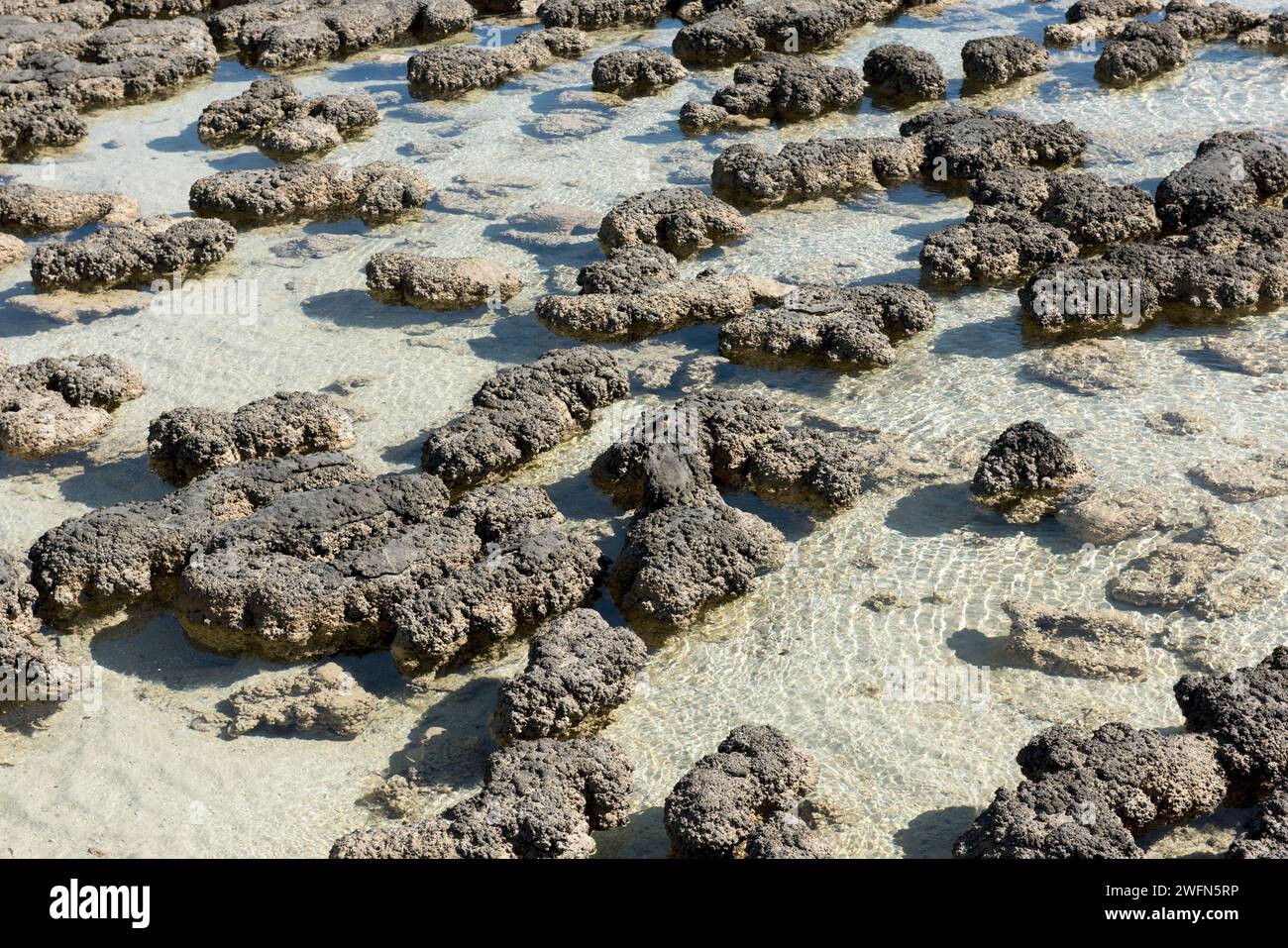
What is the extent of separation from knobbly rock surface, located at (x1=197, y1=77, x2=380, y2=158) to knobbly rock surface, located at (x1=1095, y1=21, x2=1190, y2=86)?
353 inches

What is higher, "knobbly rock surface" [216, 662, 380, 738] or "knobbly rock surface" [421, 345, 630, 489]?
"knobbly rock surface" [421, 345, 630, 489]

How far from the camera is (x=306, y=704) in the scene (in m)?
8.05

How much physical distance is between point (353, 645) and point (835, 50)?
12.3 meters

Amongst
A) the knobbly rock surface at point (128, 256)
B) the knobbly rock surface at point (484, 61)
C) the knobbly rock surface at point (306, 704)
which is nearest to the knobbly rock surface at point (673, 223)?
the knobbly rock surface at point (128, 256)

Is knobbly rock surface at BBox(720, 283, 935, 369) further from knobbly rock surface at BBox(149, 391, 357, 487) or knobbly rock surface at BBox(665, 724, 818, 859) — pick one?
knobbly rock surface at BBox(665, 724, 818, 859)

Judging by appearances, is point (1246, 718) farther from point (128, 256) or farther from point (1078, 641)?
point (128, 256)

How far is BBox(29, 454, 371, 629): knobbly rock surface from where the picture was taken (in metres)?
8.87

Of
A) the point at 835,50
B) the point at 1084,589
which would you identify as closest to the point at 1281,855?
the point at 1084,589

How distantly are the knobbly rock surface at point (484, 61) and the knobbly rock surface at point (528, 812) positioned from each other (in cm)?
1155

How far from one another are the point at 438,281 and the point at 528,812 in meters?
6.39

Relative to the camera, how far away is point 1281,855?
21.4 ft

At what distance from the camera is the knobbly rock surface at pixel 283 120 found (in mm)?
15289

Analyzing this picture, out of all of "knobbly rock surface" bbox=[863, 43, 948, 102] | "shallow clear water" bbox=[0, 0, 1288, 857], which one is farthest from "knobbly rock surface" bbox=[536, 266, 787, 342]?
"knobbly rock surface" bbox=[863, 43, 948, 102]

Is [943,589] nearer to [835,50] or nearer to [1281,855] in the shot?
[1281,855]
